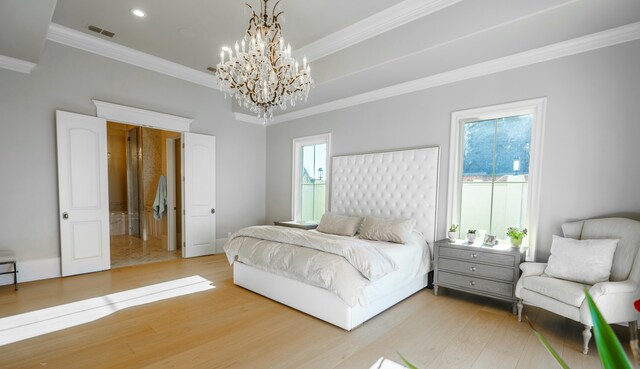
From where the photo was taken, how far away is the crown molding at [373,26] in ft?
10.1

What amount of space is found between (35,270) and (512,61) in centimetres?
659

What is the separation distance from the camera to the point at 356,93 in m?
4.71

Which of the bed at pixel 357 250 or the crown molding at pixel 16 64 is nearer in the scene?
the bed at pixel 357 250

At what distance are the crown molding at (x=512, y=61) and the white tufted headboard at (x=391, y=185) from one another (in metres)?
0.90

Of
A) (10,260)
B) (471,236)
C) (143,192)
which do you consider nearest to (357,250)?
(471,236)

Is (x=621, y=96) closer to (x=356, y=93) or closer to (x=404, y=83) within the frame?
(x=404, y=83)

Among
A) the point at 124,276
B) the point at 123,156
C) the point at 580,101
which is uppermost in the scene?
the point at 580,101

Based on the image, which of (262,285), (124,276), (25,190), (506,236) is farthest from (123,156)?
(506,236)

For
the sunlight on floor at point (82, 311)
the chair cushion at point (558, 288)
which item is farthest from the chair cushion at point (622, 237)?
the sunlight on floor at point (82, 311)

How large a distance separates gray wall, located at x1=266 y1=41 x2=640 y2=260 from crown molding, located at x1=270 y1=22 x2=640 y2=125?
6cm

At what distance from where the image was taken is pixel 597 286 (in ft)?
7.93

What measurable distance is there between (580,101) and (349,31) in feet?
8.69

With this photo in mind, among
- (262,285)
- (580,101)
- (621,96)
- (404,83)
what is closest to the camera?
(621,96)

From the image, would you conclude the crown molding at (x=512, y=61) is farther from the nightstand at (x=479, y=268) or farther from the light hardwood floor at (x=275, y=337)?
the light hardwood floor at (x=275, y=337)
